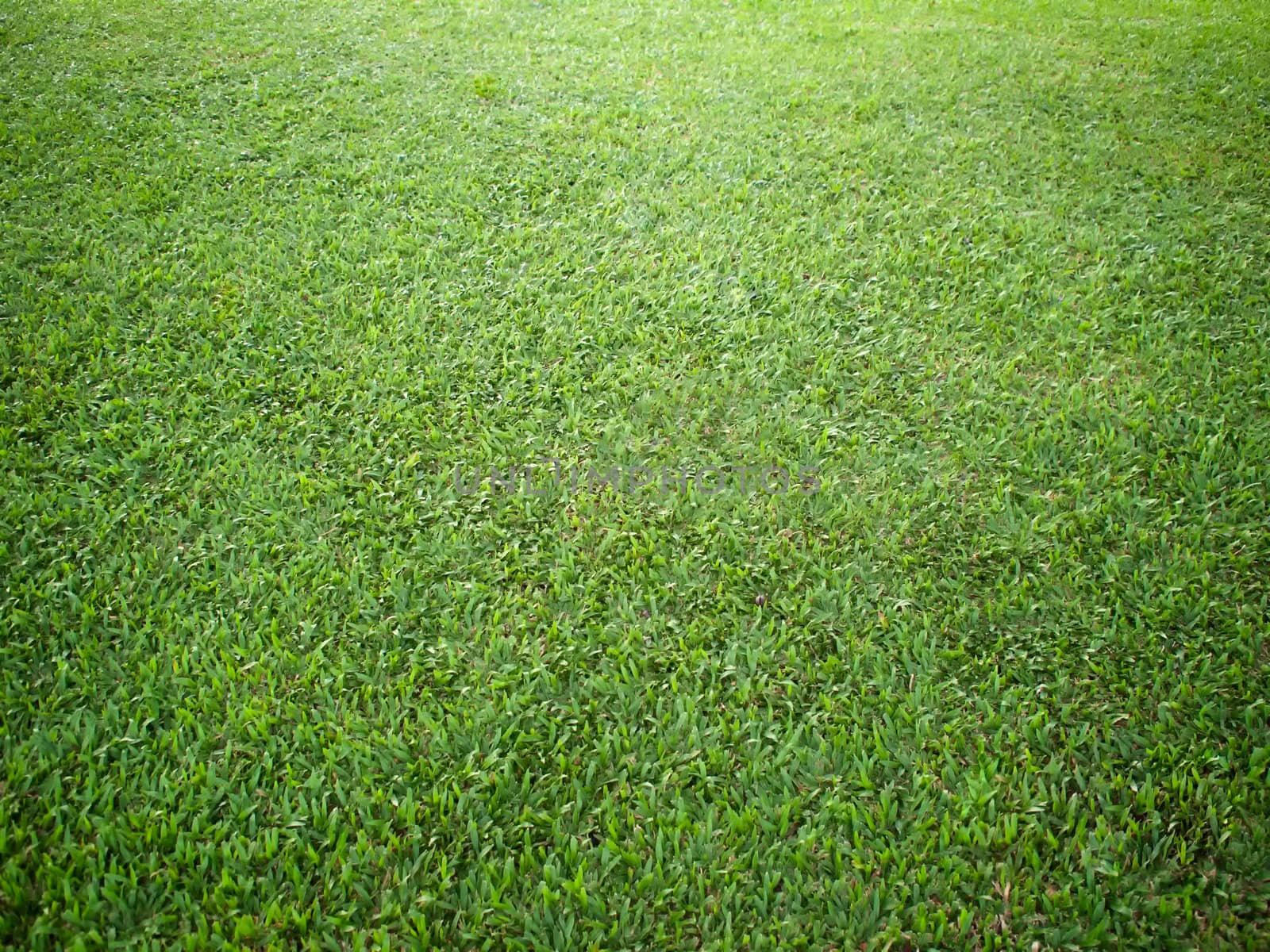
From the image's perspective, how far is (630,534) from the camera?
2.84 metres

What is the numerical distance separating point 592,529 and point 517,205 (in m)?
2.64

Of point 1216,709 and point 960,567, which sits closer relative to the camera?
point 1216,709

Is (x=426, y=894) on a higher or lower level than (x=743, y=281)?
lower

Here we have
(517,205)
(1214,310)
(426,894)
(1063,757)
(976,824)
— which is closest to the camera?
(426,894)

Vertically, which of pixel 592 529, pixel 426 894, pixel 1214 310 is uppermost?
pixel 1214 310

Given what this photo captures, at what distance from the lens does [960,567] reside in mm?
2736

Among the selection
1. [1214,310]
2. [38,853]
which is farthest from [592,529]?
[1214,310]

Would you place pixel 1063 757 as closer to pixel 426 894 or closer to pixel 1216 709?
pixel 1216 709

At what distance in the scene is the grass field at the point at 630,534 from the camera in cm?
196

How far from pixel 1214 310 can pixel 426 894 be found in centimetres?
425

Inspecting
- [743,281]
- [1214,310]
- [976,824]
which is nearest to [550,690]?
[976,824]

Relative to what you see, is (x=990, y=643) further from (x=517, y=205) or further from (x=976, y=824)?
(x=517, y=205)

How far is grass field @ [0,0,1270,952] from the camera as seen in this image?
77.2 inches

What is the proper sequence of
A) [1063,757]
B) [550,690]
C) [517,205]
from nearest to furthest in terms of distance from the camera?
1. [1063,757]
2. [550,690]
3. [517,205]
